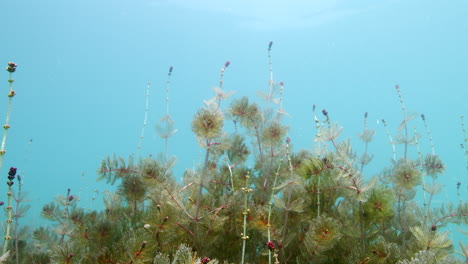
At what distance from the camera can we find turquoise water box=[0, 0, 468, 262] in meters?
32.0

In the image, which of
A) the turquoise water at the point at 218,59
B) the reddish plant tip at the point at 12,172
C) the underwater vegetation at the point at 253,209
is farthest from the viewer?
Answer: the turquoise water at the point at 218,59

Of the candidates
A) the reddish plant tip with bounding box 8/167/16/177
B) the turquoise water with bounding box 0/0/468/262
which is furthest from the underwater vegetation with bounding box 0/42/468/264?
the turquoise water with bounding box 0/0/468/262

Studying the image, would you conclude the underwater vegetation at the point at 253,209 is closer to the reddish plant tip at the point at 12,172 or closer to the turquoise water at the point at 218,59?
the reddish plant tip at the point at 12,172

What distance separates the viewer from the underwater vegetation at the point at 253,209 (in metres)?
1.25

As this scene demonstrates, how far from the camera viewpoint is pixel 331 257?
5.00 feet

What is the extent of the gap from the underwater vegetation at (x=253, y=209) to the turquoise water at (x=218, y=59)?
24.3 meters

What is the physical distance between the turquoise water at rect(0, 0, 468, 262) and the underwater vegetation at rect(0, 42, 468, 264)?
2430 cm

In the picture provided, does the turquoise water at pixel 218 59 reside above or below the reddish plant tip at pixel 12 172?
above

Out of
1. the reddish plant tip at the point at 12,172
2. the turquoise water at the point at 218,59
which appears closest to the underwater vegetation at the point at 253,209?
the reddish plant tip at the point at 12,172

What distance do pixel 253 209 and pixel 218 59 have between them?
43983 millimetres

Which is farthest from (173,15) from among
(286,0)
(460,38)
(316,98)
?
(460,38)

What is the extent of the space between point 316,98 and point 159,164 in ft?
169

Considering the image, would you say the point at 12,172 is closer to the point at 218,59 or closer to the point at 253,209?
the point at 253,209

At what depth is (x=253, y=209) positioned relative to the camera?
1392mm
